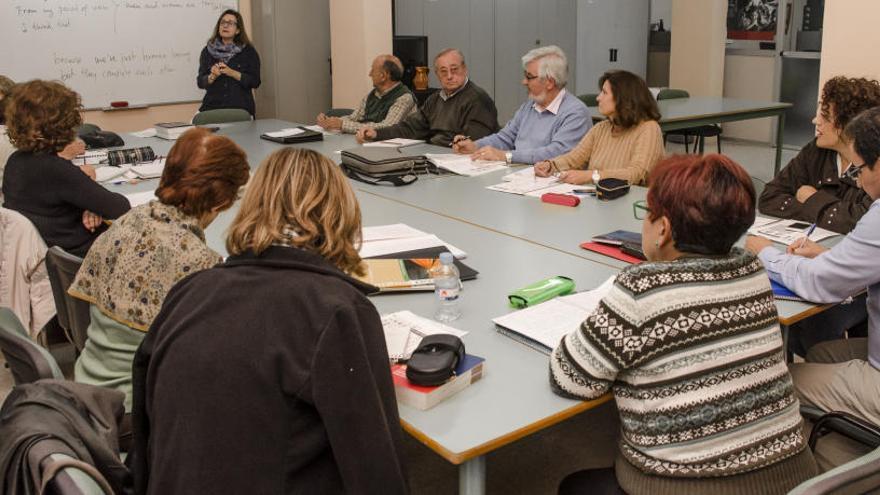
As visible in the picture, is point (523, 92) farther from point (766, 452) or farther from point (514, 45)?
point (766, 452)

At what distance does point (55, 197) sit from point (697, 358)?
101 inches

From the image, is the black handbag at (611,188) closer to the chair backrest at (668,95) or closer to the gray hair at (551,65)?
the gray hair at (551,65)

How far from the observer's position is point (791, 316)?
2104 mm

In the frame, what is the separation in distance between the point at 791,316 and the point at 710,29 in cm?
699

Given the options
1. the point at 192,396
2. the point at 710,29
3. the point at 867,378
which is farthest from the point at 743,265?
the point at 710,29

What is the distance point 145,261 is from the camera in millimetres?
2113

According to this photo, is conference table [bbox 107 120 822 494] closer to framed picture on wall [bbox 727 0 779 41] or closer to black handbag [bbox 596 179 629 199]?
black handbag [bbox 596 179 629 199]

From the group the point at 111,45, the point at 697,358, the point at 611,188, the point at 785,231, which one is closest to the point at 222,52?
the point at 111,45

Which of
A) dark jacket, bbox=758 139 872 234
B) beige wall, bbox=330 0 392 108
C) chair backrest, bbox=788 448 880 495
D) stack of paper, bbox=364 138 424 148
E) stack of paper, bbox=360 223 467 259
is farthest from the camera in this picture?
beige wall, bbox=330 0 392 108

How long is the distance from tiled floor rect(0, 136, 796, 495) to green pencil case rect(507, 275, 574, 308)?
589 mm

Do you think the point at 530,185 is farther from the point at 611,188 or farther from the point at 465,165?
the point at 465,165

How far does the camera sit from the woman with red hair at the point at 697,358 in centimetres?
156

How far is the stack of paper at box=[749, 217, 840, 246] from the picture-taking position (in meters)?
2.75

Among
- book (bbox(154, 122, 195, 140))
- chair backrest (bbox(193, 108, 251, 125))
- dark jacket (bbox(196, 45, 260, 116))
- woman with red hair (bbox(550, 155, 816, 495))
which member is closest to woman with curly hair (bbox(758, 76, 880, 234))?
woman with red hair (bbox(550, 155, 816, 495))
